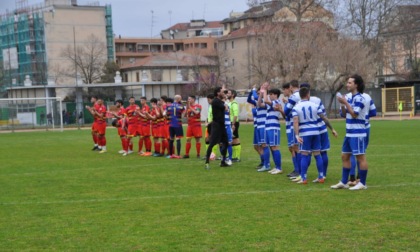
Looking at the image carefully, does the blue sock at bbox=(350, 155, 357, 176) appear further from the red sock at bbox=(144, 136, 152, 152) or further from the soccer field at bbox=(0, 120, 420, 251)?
the red sock at bbox=(144, 136, 152, 152)

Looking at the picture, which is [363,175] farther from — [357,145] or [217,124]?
[217,124]

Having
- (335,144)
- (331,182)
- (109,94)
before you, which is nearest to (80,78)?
(109,94)

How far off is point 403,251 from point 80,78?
284ft

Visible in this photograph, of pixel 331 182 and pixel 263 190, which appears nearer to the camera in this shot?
pixel 263 190

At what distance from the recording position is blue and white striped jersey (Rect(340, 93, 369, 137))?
1103 cm

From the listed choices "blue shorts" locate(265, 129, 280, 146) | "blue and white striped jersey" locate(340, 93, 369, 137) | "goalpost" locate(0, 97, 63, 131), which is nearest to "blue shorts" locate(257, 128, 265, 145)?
"blue shorts" locate(265, 129, 280, 146)

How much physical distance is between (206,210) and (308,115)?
11.5ft

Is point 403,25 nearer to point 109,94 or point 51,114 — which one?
point 109,94

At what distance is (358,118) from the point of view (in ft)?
36.5

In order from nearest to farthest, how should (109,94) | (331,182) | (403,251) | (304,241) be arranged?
1. (403,251)
2. (304,241)
3. (331,182)
4. (109,94)

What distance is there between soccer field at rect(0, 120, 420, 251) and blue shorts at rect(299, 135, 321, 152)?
32.1 inches

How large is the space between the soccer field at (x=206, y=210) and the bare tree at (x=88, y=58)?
7353 cm

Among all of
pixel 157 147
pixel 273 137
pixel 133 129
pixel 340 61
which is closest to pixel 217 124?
pixel 273 137

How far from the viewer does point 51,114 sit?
5209 cm
